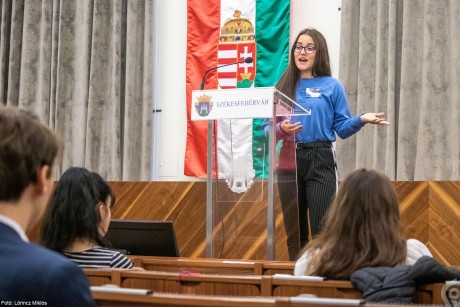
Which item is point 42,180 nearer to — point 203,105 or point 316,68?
point 203,105

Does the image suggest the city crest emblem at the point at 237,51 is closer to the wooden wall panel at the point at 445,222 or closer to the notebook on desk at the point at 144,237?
the wooden wall panel at the point at 445,222

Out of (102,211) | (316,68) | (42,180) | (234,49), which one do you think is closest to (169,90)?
(234,49)

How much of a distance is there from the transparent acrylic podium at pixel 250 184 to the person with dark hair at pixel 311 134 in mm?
28

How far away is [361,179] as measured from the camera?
101 inches

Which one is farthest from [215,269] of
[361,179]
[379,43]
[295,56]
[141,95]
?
[141,95]

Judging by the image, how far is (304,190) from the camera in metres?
3.98

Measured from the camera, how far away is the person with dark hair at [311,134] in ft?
12.7

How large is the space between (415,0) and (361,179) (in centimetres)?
361

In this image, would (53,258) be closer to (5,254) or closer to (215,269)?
(5,254)

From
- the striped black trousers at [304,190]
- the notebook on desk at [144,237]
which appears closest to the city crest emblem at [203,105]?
the striped black trousers at [304,190]

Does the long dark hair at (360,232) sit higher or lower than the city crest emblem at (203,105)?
lower

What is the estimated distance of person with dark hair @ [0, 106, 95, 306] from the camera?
3.83 feet

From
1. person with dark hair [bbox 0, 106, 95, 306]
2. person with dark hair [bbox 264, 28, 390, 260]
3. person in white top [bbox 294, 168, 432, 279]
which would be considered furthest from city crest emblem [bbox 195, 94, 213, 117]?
person with dark hair [bbox 0, 106, 95, 306]

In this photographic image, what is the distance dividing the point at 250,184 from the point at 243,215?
0.57 feet
